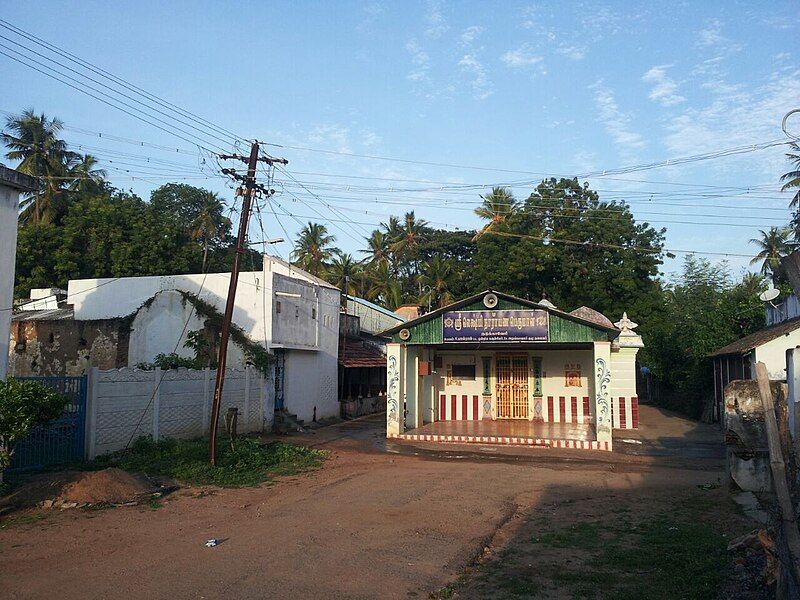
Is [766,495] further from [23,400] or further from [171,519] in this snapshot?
[23,400]

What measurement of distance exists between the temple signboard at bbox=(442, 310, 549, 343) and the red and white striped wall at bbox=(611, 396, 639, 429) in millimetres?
6844

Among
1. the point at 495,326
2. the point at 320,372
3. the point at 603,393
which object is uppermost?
the point at 495,326

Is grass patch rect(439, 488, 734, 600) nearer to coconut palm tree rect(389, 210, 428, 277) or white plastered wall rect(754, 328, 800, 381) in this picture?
white plastered wall rect(754, 328, 800, 381)

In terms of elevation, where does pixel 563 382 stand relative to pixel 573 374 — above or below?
below

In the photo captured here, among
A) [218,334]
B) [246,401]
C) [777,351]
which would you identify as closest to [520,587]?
[246,401]

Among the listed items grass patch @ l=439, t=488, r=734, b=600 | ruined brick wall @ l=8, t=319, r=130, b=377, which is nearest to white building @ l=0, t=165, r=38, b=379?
grass patch @ l=439, t=488, r=734, b=600

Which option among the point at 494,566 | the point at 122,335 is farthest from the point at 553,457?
the point at 122,335

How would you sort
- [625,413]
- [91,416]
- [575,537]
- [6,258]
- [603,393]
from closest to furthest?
[575,537]
[6,258]
[91,416]
[603,393]
[625,413]

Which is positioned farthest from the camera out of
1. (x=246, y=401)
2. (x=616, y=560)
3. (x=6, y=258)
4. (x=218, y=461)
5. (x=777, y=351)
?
(x=246, y=401)

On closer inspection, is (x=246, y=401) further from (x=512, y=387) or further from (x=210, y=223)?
(x=210, y=223)

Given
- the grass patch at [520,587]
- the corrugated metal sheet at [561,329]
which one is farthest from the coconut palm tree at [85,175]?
the grass patch at [520,587]

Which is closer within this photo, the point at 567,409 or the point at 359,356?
the point at 567,409

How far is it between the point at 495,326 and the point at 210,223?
107ft

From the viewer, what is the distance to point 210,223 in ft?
156
